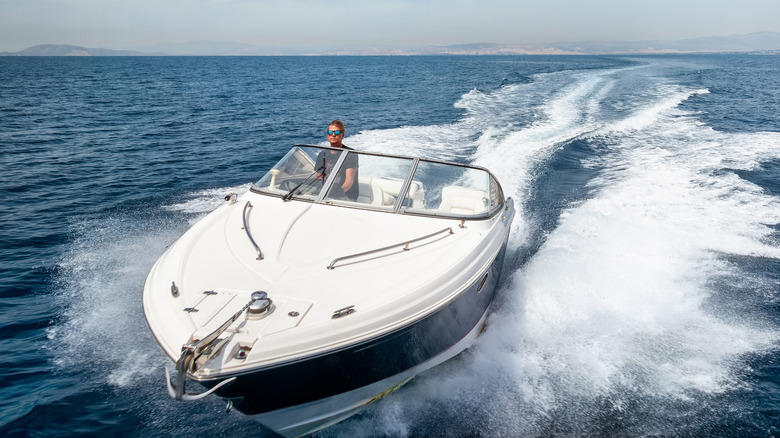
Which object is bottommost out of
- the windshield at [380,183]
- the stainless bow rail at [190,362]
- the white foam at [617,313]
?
the white foam at [617,313]

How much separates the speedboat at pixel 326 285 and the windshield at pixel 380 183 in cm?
2

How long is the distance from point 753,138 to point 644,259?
12.5 m

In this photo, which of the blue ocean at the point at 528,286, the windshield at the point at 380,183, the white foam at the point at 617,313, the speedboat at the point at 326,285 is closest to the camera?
the speedboat at the point at 326,285

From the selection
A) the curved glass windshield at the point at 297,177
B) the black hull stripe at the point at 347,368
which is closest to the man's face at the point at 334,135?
the curved glass windshield at the point at 297,177

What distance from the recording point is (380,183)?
5863 mm

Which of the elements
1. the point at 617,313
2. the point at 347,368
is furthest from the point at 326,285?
the point at 617,313

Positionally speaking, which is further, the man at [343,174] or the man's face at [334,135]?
the man's face at [334,135]

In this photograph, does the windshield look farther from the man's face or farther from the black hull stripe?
the black hull stripe

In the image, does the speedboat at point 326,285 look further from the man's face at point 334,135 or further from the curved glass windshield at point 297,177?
the man's face at point 334,135

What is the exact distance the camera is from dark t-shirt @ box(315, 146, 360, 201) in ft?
17.9

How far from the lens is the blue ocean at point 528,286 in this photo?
4340 millimetres

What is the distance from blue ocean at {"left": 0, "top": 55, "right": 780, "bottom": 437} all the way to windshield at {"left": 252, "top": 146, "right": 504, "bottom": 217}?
1.51 m

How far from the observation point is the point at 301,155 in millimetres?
5961

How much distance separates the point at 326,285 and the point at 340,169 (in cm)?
200
